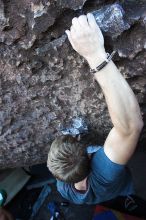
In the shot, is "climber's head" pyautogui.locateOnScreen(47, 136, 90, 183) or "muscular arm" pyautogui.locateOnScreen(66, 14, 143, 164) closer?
"muscular arm" pyautogui.locateOnScreen(66, 14, 143, 164)

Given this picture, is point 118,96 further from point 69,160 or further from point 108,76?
point 69,160

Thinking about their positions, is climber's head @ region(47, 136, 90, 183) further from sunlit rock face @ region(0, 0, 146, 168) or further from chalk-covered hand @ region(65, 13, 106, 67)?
chalk-covered hand @ region(65, 13, 106, 67)

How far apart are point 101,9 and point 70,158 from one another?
55cm

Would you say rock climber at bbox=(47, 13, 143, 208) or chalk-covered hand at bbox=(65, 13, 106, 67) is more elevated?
chalk-covered hand at bbox=(65, 13, 106, 67)

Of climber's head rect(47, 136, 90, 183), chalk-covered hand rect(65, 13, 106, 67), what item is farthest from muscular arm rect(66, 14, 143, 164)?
climber's head rect(47, 136, 90, 183)

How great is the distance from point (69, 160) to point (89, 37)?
1.52ft

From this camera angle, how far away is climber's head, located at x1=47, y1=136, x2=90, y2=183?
1549 mm

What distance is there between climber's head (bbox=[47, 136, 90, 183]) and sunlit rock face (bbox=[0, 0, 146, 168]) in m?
0.18

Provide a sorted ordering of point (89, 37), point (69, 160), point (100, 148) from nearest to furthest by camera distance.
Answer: point (89, 37) → point (69, 160) → point (100, 148)

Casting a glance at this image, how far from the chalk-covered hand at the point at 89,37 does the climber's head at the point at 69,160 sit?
1.12 feet

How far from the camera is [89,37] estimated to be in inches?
54.7

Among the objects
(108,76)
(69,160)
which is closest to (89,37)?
(108,76)

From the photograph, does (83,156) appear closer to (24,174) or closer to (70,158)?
(70,158)

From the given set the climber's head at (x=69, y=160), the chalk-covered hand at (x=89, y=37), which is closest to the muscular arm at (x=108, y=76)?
the chalk-covered hand at (x=89, y=37)
